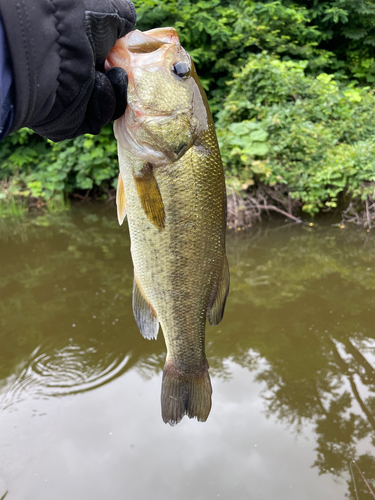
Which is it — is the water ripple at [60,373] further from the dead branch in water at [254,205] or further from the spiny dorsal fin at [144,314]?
the dead branch in water at [254,205]

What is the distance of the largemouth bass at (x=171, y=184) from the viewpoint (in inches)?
53.7

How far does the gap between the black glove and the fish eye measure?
0.19 m

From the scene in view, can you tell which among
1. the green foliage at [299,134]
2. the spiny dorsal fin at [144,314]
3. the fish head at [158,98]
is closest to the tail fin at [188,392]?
the spiny dorsal fin at [144,314]

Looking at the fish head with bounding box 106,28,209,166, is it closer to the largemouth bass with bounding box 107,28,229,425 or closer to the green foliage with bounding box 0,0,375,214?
the largemouth bass with bounding box 107,28,229,425

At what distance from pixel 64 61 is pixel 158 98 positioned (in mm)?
336

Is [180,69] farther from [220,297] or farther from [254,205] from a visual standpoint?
[254,205]

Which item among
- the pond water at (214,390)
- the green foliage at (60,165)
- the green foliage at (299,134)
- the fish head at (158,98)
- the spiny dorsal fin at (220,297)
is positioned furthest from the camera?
the green foliage at (60,165)

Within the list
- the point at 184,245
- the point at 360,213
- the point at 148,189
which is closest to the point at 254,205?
the point at 360,213

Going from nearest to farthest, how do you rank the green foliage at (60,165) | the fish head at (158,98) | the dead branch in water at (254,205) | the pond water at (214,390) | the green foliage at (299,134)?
the fish head at (158,98) < the pond water at (214,390) < the green foliage at (299,134) < the dead branch in water at (254,205) < the green foliage at (60,165)

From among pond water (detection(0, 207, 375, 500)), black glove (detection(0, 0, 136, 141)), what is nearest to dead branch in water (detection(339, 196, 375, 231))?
pond water (detection(0, 207, 375, 500))

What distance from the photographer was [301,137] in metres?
5.62

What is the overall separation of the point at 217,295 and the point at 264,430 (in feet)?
4.11

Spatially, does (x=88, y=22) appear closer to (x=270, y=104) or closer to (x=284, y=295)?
(x=284, y=295)

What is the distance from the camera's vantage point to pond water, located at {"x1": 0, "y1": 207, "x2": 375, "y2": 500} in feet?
7.12
